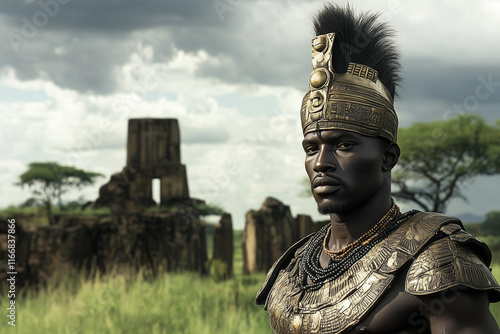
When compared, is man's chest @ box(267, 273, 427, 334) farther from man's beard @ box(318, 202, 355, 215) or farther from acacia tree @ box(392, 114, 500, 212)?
acacia tree @ box(392, 114, 500, 212)

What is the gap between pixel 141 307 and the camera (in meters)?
9.83

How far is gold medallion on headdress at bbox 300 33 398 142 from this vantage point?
10.9 feet

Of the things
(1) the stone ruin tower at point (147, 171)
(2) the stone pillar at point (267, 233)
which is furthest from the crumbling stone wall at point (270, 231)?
(1) the stone ruin tower at point (147, 171)

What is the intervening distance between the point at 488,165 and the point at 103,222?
13424mm

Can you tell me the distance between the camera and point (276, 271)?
159 inches

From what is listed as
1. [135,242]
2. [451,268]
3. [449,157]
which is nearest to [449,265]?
[451,268]

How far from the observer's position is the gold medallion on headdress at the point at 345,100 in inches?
130

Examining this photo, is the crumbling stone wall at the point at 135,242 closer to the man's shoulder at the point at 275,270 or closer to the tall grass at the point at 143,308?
the tall grass at the point at 143,308

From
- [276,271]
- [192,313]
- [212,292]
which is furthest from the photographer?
[212,292]

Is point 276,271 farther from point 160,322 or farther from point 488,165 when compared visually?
point 488,165

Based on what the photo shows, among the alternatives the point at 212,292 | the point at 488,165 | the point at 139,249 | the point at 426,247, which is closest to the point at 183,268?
the point at 139,249

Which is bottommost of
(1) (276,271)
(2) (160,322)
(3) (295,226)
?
(2) (160,322)

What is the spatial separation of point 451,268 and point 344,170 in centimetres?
71

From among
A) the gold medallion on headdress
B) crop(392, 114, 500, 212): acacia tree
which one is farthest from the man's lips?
crop(392, 114, 500, 212): acacia tree
